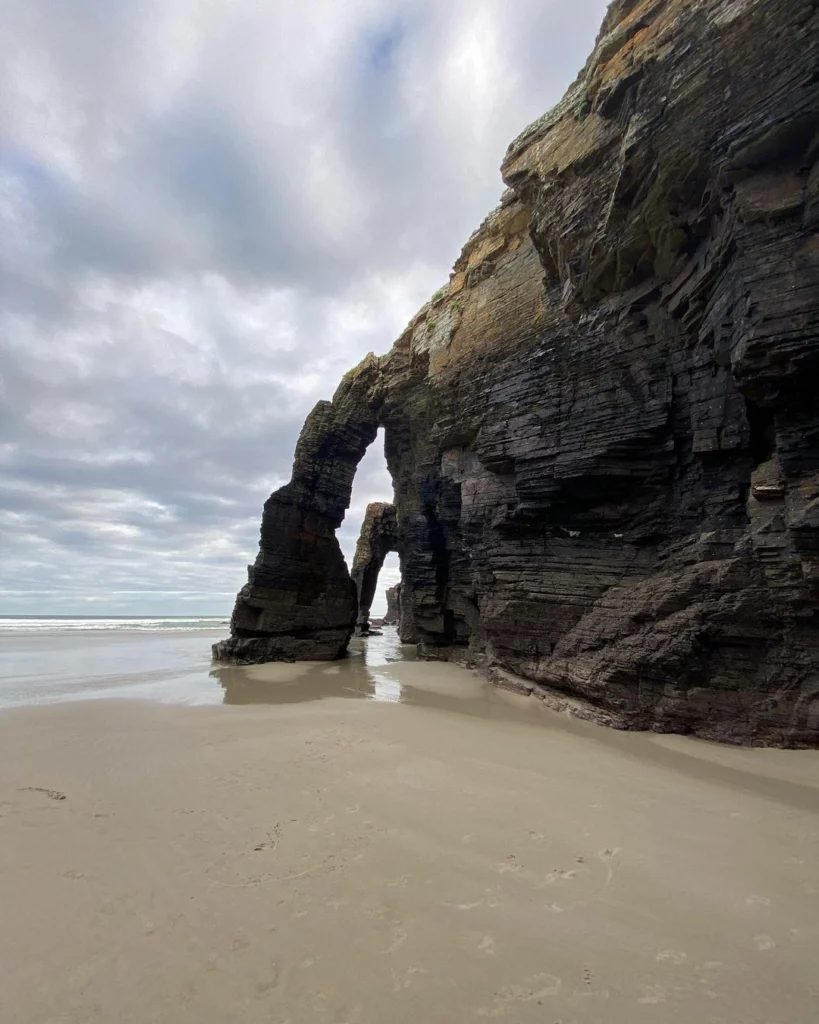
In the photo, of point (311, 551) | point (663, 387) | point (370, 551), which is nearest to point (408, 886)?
point (663, 387)

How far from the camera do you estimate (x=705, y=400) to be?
8852 mm

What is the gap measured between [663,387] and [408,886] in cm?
960

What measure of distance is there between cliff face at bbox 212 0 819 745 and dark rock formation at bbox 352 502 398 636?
22384 mm

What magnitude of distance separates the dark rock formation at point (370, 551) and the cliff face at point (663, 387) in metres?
22.4

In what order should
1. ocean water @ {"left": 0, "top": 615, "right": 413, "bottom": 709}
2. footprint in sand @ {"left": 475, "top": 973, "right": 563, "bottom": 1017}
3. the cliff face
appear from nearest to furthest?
footprint in sand @ {"left": 475, "top": 973, "right": 563, "bottom": 1017} < the cliff face < ocean water @ {"left": 0, "top": 615, "right": 413, "bottom": 709}

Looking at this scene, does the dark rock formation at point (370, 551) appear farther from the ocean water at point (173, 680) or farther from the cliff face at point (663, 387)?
the cliff face at point (663, 387)

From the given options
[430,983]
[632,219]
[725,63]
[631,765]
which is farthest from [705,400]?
[430,983]

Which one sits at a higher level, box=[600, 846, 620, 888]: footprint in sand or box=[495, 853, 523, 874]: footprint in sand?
box=[495, 853, 523, 874]: footprint in sand

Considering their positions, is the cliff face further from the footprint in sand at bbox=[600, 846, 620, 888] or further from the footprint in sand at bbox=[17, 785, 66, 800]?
the footprint in sand at bbox=[17, 785, 66, 800]

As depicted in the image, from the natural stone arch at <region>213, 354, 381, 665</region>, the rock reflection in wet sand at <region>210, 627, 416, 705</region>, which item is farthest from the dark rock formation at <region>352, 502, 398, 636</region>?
the rock reflection in wet sand at <region>210, 627, 416, 705</region>

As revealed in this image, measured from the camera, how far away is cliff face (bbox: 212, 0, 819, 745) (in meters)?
7.09

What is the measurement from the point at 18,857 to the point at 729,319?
38.3ft

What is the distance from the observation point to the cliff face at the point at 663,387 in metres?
7.09

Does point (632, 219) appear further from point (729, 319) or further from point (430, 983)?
point (430, 983)
